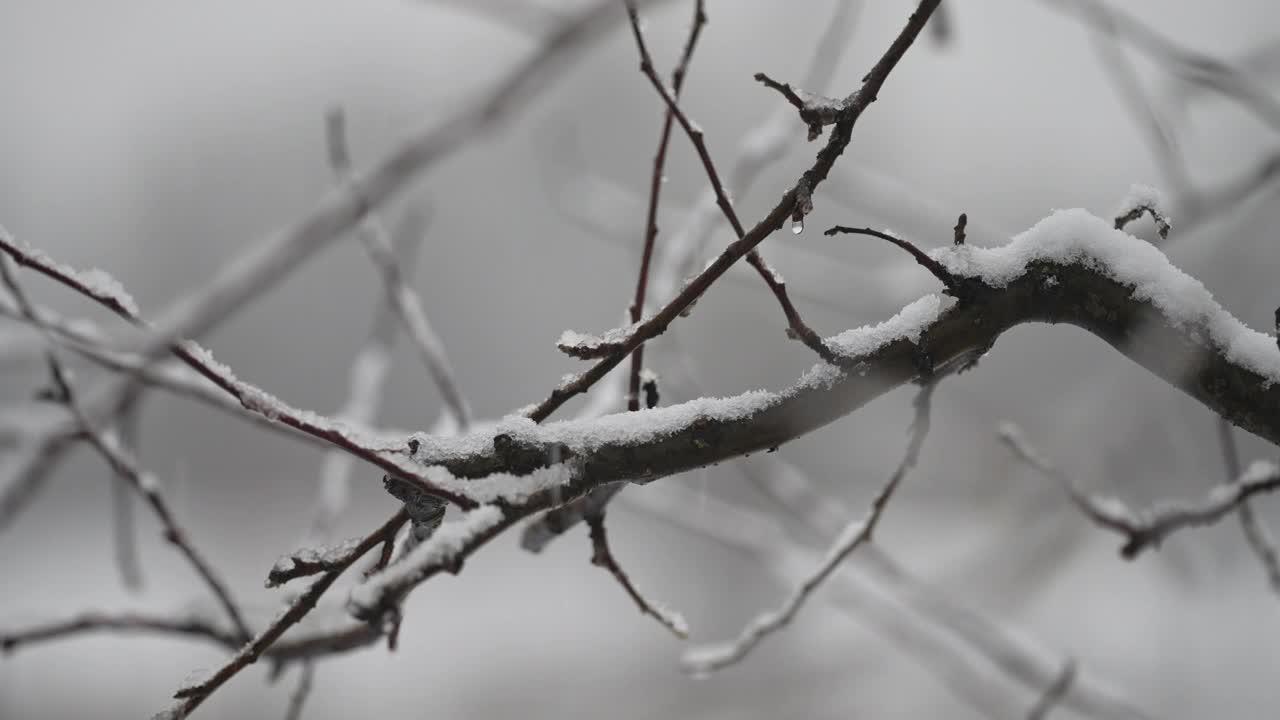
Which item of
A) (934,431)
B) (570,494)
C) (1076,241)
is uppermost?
(934,431)

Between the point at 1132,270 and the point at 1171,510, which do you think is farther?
the point at 1171,510

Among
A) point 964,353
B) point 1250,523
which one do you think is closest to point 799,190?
point 964,353

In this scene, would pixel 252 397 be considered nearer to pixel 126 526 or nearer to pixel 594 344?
pixel 594 344

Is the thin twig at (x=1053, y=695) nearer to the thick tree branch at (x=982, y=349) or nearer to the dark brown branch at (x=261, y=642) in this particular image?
the thick tree branch at (x=982, y=349)

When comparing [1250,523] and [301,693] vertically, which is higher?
[1250,523]

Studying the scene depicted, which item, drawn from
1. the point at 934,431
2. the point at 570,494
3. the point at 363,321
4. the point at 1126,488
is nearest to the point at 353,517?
the point at 363,321

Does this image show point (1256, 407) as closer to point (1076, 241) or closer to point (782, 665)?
point (1076, 241)

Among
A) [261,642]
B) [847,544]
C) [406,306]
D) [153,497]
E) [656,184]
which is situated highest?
[406,306]
